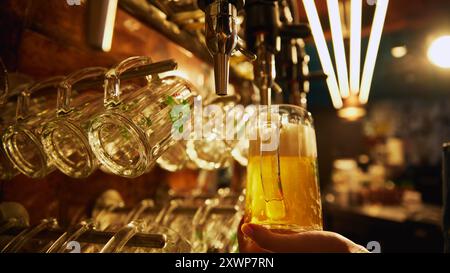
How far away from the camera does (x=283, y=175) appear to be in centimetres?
80

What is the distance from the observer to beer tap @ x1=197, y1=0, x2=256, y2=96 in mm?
685

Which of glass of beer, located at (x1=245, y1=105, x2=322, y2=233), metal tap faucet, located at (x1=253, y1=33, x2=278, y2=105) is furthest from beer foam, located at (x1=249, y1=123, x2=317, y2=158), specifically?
metal tap faucet, located at (x1=253, y1=33, x2=278, y2=105)

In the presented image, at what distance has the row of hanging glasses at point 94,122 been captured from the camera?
753 millimetres

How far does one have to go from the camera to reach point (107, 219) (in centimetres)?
123

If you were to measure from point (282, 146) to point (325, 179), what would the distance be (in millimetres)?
7403

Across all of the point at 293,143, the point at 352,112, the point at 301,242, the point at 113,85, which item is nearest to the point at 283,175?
the point at 293,143

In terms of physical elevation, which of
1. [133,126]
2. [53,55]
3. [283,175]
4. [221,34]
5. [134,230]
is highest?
[53,55]

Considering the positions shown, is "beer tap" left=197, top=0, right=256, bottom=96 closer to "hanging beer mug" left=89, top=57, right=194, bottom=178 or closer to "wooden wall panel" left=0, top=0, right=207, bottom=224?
"hanging beer mug" left=89, top=57, right=194, bottom=178

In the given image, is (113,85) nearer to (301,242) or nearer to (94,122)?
(94,122)

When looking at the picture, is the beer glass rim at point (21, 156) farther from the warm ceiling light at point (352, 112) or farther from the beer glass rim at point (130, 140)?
the warm ceiling light at point (352, 112)

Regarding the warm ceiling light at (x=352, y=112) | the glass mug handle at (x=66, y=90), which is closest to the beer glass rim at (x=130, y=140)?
the glass mug handle at (x=66, y=90)

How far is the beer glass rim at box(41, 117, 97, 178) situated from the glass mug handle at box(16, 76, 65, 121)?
0.12 m

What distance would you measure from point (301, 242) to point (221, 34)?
0.42 metres
